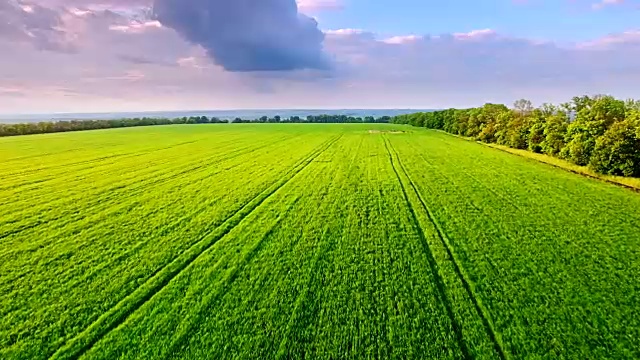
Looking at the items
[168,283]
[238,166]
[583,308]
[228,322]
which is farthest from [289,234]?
[238,166]

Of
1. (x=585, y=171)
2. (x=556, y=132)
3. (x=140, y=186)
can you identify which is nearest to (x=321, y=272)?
(x=140, y=186)

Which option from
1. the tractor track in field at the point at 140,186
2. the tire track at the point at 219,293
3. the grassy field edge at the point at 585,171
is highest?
the tire track at the point at 219,293

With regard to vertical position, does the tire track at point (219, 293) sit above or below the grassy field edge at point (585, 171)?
above

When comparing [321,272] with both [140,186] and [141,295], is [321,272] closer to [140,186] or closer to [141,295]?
[141,295]

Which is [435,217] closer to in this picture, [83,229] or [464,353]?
[464,353]

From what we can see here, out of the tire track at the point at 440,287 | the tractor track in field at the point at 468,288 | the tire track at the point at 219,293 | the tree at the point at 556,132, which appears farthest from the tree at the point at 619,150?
the tire track at the point at 219,293

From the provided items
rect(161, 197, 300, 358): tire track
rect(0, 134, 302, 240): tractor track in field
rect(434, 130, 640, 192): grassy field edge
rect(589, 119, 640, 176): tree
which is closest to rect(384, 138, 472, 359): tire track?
rect(161, 197, 300, 358): tire track

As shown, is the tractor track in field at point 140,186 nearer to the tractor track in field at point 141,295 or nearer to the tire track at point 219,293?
the tractor track in field at point 141,295
